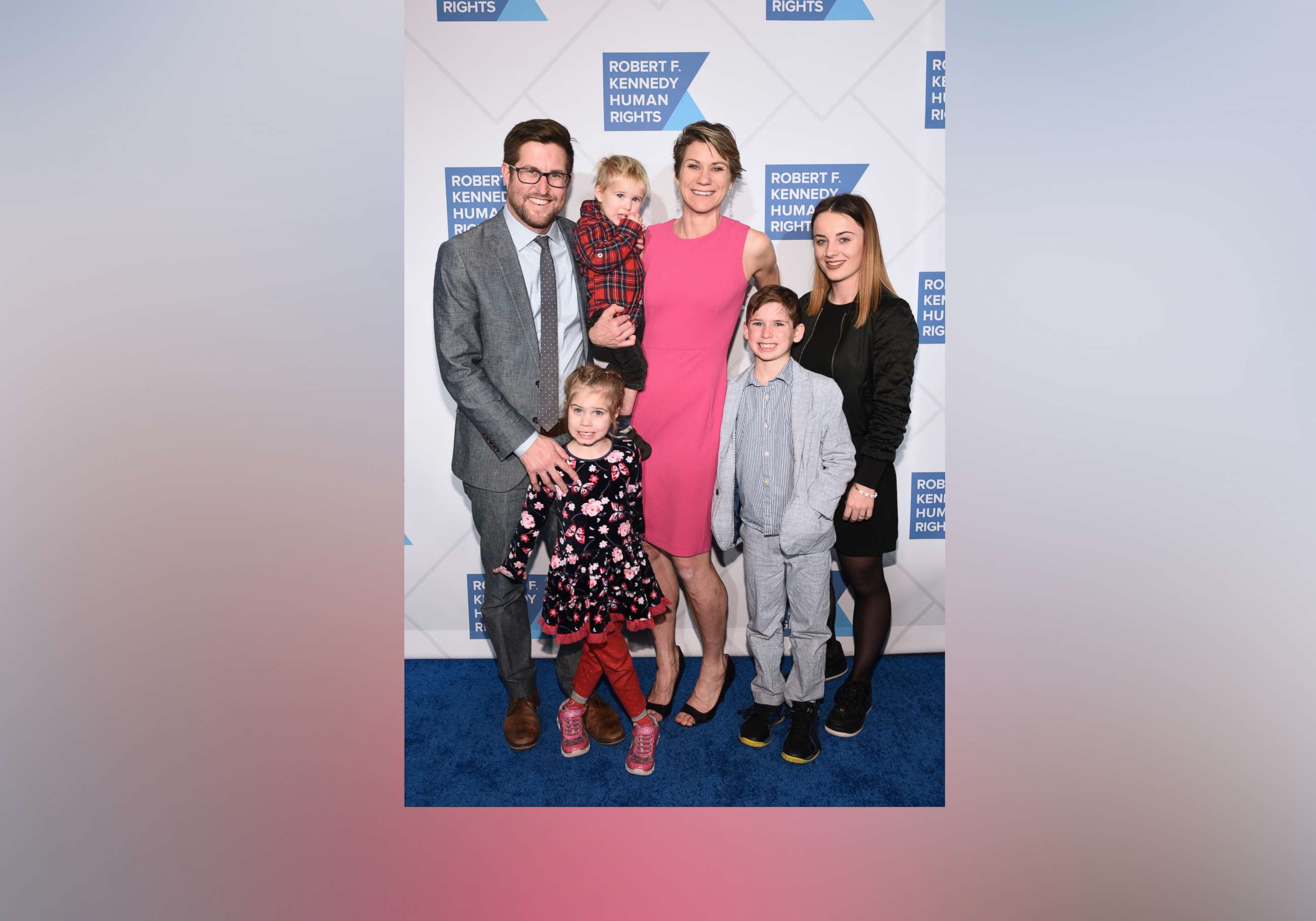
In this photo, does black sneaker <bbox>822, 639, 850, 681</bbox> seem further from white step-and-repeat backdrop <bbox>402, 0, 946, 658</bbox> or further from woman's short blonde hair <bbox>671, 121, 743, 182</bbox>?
woman's short blonde hair <bbox>671, 121, 743, 182</bbox>

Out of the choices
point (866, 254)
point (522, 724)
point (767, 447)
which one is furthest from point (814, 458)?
point (522, 724)

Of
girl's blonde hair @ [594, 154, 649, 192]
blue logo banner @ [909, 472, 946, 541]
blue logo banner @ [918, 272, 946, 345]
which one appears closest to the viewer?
girl's blonde hair @ [594, 154, 649, 192]

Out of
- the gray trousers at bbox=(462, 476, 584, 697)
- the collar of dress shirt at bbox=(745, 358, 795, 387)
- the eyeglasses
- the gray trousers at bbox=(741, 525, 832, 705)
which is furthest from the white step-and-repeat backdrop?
the gray trousers at bbox=(741, 525, 832, 705)

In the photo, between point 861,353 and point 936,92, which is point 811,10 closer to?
point 936,92

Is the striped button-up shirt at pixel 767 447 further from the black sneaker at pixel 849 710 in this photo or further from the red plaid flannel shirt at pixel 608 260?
the black sneaker at pixel 849 710

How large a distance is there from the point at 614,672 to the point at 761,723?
21.2 inches

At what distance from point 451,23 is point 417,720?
2.51 metres

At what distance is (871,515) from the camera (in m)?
2.50

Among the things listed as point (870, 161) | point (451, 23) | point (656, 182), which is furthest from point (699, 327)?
point (451, 23)

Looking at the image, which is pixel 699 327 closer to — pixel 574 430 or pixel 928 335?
pixel 574 430

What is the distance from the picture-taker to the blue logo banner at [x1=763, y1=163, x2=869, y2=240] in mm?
2758

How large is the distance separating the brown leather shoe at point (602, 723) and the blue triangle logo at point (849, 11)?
259 centimetres

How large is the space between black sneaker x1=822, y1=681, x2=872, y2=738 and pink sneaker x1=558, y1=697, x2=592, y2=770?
0.86 meters

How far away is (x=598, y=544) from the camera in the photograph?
2285 mm
